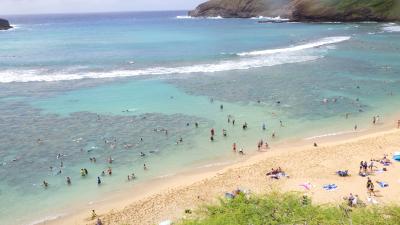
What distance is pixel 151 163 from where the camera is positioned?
93.5 feet

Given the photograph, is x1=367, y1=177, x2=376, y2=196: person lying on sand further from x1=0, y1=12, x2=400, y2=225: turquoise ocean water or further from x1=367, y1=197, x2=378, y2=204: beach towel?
x1=0, y1=12, x2=400, y2=225: turquoise ocean water

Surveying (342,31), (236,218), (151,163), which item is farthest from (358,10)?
(236,218)

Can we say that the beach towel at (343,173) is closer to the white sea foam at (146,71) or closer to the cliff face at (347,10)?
the white sea foam at (146,71)

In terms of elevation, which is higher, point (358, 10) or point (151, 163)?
point (358, 10)

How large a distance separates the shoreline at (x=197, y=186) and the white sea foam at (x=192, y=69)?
28.9 meters

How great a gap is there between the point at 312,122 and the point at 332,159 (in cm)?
775

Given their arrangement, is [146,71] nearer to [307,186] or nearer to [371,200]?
[307,186]

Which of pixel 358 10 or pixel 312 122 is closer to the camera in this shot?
pixel 312 122

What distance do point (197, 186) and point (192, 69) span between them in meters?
35.0

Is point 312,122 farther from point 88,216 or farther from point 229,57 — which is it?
point 229,57

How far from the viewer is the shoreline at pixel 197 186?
2238cm

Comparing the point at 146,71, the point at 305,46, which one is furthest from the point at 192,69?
the point at 305,46

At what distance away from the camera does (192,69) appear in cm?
5878

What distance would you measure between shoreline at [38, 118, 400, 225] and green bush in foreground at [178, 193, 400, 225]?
4488 millimetres
